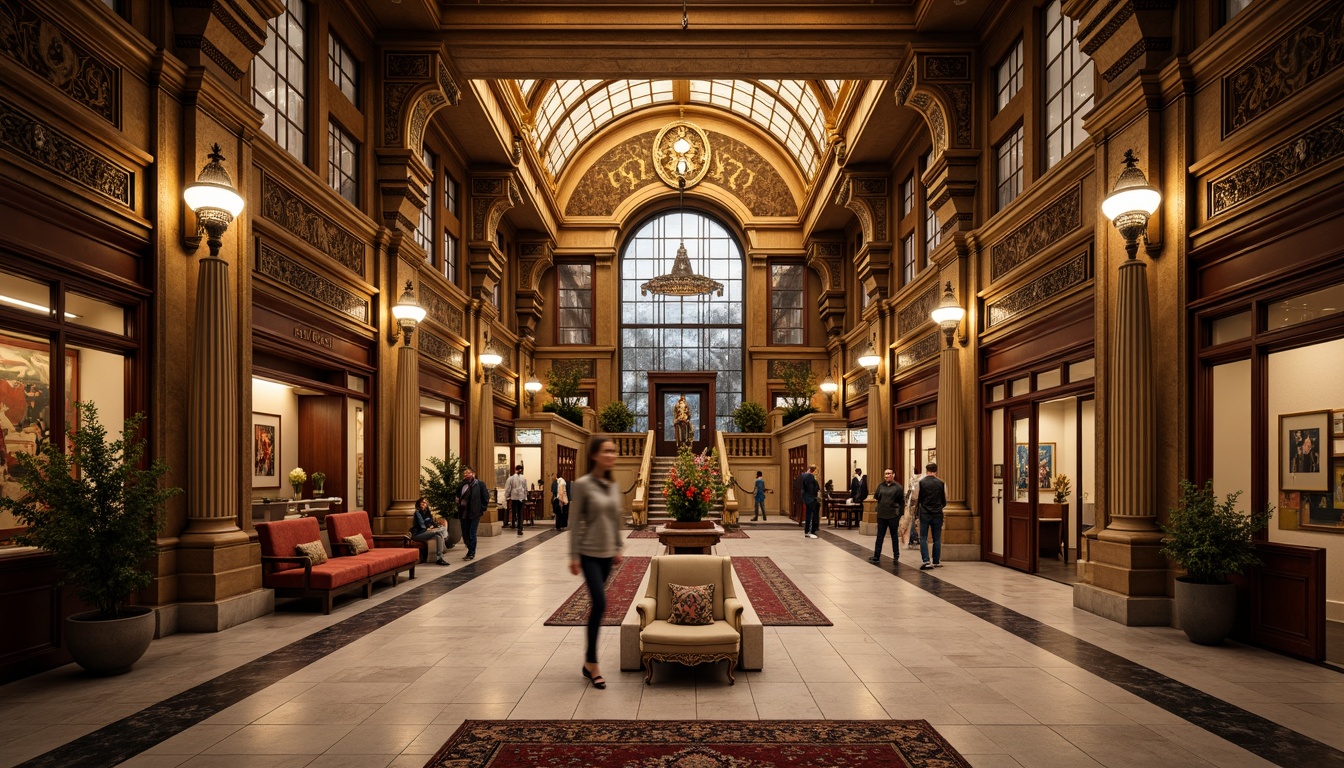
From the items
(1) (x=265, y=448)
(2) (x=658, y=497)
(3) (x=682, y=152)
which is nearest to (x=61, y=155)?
(1) (x=265, y=448)

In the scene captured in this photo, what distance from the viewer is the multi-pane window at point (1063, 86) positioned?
10398 millimetres

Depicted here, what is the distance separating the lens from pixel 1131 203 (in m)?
7.74

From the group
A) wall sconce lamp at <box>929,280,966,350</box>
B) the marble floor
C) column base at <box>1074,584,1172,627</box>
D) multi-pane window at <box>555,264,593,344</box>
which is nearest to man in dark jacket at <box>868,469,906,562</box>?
wall sconce lamp at <box>929,280,966,350</box>

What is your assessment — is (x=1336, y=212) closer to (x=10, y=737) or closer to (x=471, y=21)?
(x=10, y=737)

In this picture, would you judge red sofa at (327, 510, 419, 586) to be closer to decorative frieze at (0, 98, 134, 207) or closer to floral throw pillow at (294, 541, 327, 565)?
floral throw pillow at (294, 541, 327, 565)

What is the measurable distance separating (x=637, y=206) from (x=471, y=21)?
1532cm

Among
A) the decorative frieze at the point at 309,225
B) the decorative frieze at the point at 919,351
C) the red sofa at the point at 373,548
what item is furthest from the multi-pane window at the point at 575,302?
the red sofa at the point at 373,548

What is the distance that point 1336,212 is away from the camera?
20.2 ft

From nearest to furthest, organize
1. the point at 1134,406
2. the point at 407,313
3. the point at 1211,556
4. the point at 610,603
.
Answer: the point at 1211,556
the point at 1134,406
the point at 610,603
the point at 407,313

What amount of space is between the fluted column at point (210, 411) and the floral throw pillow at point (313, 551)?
88 centimetres

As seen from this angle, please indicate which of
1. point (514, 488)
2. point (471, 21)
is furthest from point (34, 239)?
point (514, 488)

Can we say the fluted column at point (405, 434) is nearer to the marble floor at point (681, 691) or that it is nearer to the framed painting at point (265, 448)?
the framed painting at point (265, 448)

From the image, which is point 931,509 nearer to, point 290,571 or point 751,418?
point 290,571

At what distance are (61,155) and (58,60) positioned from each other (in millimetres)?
717
